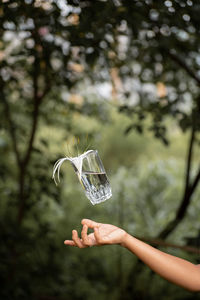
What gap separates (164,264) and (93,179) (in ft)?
0.73

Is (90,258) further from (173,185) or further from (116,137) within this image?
(116,137)

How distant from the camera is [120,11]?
93 cm

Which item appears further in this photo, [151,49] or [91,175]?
[151,49]

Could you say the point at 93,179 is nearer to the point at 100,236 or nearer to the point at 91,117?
the point at 100,236

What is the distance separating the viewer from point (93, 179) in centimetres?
70

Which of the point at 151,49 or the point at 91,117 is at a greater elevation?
the point at 151,49

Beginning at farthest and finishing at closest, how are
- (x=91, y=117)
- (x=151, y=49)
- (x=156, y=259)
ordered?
(x=91, y=117)
(x=151, y=49)
(x=156, y=259)

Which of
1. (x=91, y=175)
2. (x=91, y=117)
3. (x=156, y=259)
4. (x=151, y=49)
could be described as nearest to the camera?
(x=156, y=259)

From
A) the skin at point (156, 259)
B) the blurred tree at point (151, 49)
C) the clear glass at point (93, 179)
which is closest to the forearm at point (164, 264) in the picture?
the skin at point (156, 259)

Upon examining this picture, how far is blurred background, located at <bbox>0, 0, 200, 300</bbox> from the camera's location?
981mm

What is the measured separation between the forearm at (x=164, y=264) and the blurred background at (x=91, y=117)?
46mm

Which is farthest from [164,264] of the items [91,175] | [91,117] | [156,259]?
[91,117]

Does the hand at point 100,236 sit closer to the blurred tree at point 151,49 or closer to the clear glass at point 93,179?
the clear glass at point 93,179

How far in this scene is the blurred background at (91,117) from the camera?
38.6 inches
